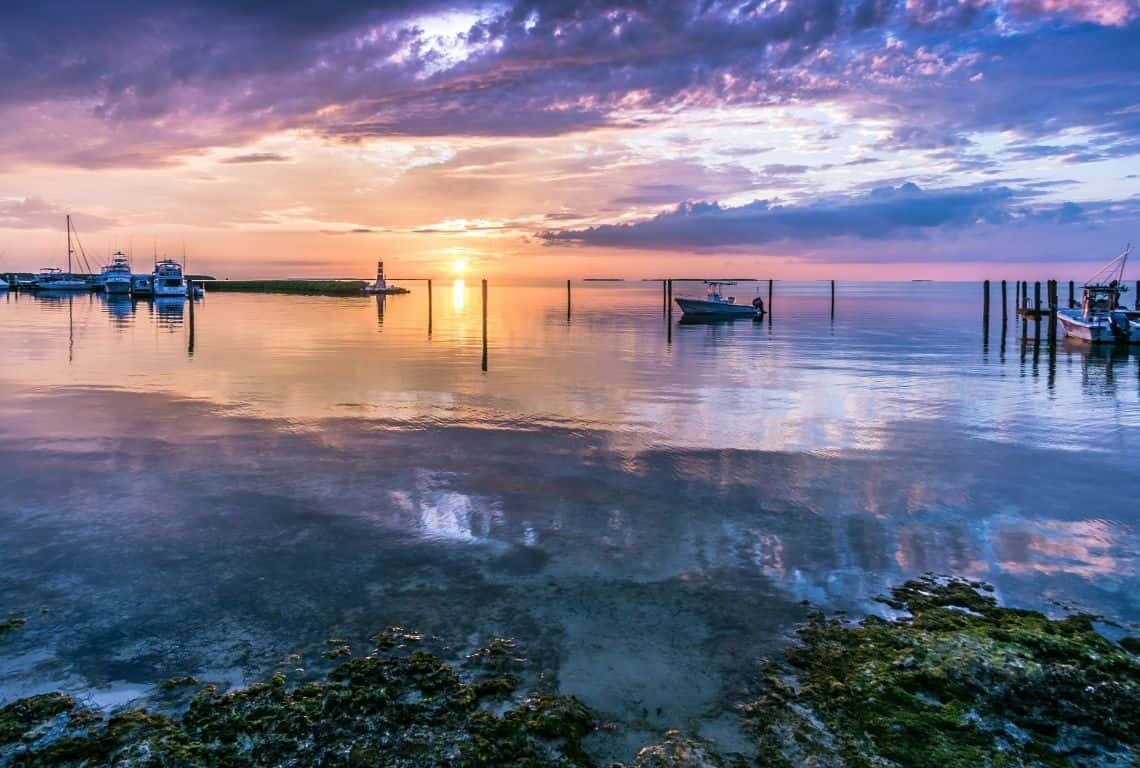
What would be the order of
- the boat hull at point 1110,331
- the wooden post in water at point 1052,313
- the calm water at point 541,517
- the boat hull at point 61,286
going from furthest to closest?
the boat hull at point 61,286, the boat hull at point 1110,331, the wooden post in water at point 1052,313, the calm water at point 541,517

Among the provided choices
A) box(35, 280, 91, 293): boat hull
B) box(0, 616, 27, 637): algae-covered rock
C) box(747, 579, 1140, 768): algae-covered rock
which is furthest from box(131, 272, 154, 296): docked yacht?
box(747, 579, 1140, 768): algae-covered rock

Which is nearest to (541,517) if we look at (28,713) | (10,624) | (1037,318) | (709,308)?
(10,624)

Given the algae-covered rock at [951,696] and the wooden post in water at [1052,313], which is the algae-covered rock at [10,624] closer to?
the algae-covered rock at [951,696]

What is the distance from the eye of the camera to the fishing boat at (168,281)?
3704 inches

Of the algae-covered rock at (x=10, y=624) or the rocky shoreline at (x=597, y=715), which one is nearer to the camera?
the rocky shoreline at (x=597, y=715)

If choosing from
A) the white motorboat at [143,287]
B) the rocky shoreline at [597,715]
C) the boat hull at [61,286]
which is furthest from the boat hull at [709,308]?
the boat hull at [61,286]

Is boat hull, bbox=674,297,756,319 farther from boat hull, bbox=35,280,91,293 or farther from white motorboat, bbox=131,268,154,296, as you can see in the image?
boat hull, bbox=35,280,91,293

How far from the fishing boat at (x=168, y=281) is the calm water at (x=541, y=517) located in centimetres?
7878

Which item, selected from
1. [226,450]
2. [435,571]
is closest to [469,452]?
[226,450]

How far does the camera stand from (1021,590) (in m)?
8.21

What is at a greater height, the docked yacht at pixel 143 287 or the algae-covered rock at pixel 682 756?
the docked yacht at pixel 143 287

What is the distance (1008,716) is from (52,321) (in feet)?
190

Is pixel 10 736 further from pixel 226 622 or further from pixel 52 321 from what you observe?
pixel 52 321

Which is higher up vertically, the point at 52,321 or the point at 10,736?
the point at 52,321
